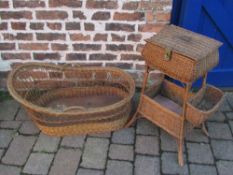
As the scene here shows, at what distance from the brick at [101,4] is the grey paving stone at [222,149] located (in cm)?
134

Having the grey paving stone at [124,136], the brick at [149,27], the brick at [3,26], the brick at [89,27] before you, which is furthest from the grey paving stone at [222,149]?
the brick at [3,26]

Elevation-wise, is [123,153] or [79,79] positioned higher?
[79,79]

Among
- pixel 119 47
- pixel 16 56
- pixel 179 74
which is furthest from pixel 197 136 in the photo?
pixel 16 56

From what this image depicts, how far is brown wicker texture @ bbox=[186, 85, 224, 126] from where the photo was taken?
7.62 ft

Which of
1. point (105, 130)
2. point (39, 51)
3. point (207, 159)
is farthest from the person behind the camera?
point (39, 51)

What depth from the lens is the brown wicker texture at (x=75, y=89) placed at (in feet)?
8.68

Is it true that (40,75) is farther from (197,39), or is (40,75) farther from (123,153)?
(197,39)

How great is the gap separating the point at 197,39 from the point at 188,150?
0.86 metres

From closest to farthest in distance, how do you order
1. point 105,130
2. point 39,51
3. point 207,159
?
point 207,159
point 105,130
point 39,51

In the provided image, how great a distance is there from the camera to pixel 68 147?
257 centimetres

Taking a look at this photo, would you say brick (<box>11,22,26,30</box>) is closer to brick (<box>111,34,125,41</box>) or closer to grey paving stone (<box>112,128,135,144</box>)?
brick (<box>111,34,125,41</box>)

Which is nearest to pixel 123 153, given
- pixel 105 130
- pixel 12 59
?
pixel 105 130

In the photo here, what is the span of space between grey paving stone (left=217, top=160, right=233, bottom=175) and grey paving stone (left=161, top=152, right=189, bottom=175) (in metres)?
0.24

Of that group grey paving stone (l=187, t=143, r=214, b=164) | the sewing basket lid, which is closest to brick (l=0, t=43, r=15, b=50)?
the sewing basket lid
